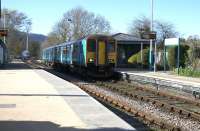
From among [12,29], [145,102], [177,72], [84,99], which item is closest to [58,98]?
[84,99]

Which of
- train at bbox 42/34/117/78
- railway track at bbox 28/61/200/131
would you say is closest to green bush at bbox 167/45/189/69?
train at bbox 42/34/117/78

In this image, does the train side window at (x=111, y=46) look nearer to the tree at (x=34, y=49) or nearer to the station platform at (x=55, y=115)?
the station platform at (x=55, y=115)

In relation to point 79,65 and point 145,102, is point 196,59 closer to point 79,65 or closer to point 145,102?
point 79,65

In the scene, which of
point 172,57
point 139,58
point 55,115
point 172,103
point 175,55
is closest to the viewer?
point 55,115

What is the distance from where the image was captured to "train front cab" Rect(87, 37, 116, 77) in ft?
118

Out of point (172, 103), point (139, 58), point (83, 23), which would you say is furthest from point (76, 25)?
point (172, 103)

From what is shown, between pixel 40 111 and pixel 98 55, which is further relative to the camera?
pixel 98 55

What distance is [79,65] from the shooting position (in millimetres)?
38875

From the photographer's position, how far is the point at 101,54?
36.1 m

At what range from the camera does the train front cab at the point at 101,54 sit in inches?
1415

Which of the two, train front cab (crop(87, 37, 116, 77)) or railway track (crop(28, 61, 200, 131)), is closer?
railway track (crop(28, 61, 200, 131))

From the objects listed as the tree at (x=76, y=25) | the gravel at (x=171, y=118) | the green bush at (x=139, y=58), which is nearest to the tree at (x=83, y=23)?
the tree at (x=76, y=25)

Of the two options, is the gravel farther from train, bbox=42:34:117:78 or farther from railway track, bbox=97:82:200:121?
train, bbox=42:34:117:78

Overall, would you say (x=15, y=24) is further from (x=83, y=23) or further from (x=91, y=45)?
(x=91, y=45)
